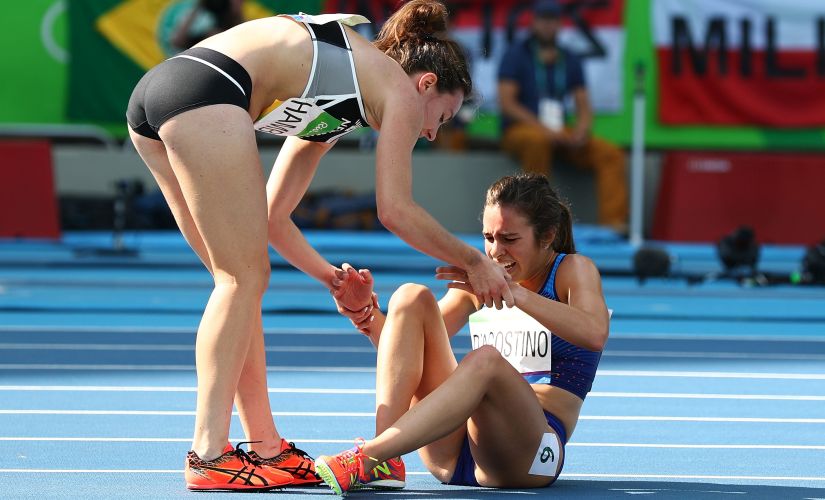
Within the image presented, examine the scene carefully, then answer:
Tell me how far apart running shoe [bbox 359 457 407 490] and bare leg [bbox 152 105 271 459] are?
0.40 m

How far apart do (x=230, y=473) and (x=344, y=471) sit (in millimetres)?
322

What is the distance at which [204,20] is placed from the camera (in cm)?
1421

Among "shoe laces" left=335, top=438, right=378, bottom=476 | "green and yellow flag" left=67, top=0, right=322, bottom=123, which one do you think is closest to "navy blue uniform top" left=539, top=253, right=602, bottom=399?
"shoe laces" left=335, top=438, right=378, bottom=476

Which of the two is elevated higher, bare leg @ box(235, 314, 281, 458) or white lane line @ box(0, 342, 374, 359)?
bare leg @ box(235, 314, 281, 458)

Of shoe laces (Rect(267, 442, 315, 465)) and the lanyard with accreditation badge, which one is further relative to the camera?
the lanyard with accreditation badge

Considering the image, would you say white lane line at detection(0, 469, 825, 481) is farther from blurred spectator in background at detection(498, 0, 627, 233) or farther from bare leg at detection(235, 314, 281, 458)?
blurred spectator in background at detection(498, 0, 627, 233)

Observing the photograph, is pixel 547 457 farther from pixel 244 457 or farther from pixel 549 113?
pixel 549 113

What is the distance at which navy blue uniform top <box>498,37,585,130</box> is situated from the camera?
13510 mm

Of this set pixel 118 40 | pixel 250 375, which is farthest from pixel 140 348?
pixel 118 40

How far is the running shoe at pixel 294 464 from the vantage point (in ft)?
13.2

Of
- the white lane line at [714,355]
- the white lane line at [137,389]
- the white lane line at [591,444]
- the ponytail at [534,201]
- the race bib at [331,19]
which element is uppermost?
the race bib at [331,19]

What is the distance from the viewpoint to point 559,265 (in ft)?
13.7

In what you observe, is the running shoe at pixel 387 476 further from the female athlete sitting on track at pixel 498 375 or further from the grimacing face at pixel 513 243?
the grimacing face at pixel 513 243

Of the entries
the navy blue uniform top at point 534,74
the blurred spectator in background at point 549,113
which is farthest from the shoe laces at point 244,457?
the navy blue uniform top at point 534,74
